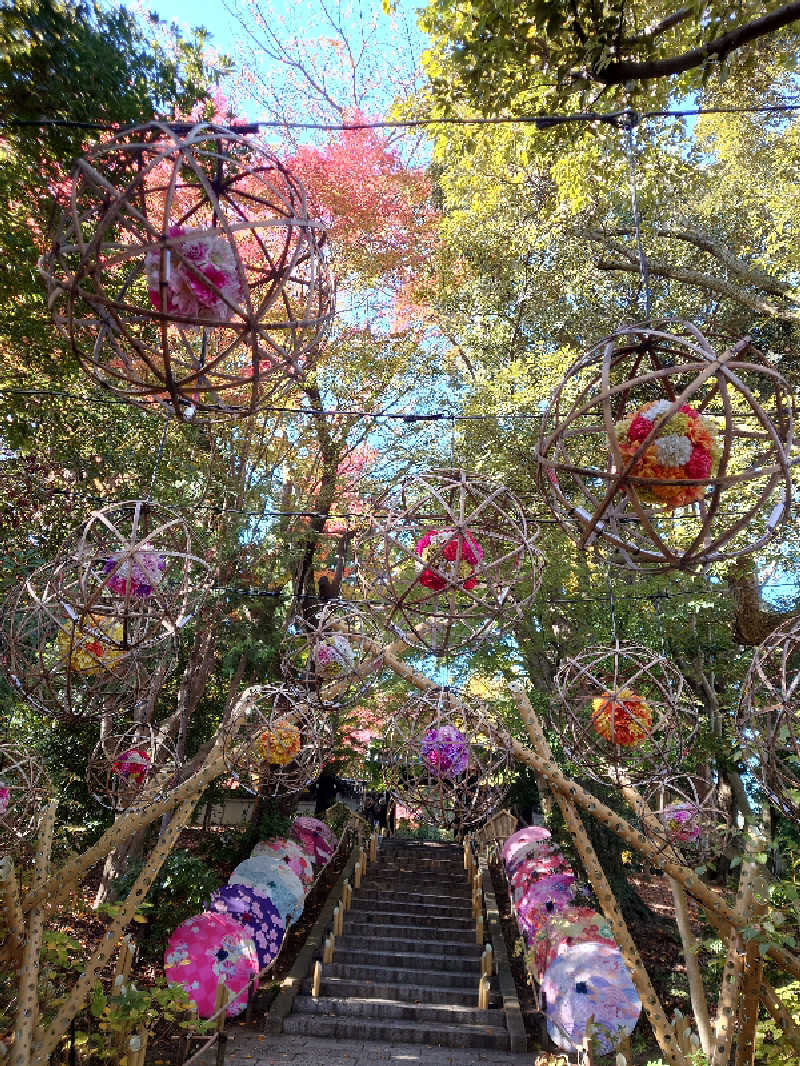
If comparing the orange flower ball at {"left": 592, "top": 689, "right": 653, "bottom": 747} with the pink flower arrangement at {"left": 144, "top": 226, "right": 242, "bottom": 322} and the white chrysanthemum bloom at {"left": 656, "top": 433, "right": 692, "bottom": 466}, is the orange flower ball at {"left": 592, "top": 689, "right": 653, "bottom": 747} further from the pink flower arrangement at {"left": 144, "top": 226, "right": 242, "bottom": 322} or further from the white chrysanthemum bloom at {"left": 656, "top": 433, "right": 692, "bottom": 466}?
the pink flower arrangement at {"left": 144, "top": 226, "right": 242, "bottom": 322}

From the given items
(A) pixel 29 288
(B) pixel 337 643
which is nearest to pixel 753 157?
(B) pixel 337 643

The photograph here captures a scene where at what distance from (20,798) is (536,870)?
7.33m

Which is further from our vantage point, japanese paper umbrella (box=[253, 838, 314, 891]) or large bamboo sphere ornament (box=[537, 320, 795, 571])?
japanese paper umbrella (box=[253, 838, 314, 891])

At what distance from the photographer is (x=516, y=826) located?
15758 millimetres

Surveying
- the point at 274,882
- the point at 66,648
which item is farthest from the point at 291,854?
the point at 66,648

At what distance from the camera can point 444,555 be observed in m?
4.18

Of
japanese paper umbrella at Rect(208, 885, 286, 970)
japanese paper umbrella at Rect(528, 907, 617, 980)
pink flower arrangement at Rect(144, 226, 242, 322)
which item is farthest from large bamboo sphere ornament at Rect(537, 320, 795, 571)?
japanese paper umbrella at Rect(208, 885, 286, 970)

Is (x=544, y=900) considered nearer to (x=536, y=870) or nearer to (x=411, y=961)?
(x=536, y=870)

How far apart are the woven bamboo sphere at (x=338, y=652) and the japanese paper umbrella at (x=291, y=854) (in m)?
4.18

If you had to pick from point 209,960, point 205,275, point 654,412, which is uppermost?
point 205,275

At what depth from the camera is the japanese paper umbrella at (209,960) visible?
743 cm


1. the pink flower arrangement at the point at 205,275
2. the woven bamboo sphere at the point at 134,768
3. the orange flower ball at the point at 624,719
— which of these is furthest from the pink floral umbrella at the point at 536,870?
the pink flower arrangement at the point at 205,275

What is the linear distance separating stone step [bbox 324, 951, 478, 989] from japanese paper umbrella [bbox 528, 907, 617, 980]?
268cm

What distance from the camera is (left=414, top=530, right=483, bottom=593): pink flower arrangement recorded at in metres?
3.95
